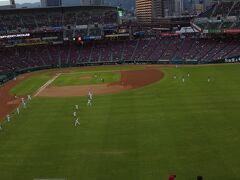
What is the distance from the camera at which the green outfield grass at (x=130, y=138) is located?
29.8m

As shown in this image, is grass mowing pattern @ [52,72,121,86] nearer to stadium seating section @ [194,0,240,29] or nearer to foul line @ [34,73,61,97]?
foul line @ [34,73,61,97]

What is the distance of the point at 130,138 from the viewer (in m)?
37.1

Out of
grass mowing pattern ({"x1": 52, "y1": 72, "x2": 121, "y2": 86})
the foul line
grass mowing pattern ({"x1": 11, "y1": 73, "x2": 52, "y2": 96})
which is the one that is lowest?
grass mowing pattern ({"x1": 11, "y1": 73, "x2": 52, "y2": 96})

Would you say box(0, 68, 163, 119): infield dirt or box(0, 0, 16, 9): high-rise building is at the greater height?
box(0, 0, 16, 9): high-rise building

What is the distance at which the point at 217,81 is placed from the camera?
6378cm

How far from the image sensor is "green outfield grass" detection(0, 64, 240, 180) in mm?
29766

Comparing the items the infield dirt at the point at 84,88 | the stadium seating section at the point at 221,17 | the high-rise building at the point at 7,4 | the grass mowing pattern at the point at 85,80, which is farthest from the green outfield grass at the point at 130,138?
the high-rise building at the point at 7,4

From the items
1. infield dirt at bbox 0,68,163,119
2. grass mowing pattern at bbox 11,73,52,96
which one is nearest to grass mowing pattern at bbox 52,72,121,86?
infield dirt at bbox 0,68,163,119

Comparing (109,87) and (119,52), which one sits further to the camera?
(119,52)

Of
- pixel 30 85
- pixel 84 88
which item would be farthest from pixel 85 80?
pixel 30 85

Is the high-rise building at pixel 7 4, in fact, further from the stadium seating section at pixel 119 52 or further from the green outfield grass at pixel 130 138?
the green outfield grass at pixel 130 138

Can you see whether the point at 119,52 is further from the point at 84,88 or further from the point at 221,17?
the point at 84,88

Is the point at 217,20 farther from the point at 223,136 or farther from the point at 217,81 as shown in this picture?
the point at 223,136

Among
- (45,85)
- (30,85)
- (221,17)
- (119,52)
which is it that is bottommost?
(30,85)
